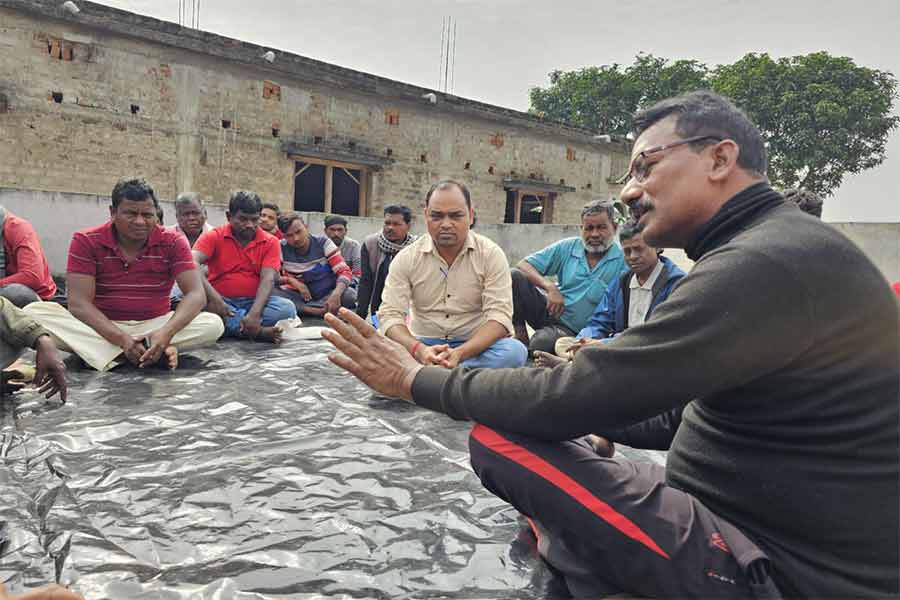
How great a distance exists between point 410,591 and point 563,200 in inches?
748

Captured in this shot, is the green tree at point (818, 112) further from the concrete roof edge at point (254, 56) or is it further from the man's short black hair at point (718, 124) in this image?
the man's short black hair at point (718, 124)

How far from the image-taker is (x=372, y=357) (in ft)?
5.65

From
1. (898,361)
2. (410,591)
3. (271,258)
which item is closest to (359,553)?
(410,591)

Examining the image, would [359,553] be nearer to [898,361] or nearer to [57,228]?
[898,361]

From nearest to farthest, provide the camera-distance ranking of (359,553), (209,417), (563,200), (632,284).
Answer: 1. (359,553)
2. (209,417)
3. (632,284)
4. (563,200)

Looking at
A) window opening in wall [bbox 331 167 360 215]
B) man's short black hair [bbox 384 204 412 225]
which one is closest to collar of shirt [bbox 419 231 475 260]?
man's short black hair [bbox 384 204 412 225]

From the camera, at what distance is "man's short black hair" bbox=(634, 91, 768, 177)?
56.4 inches

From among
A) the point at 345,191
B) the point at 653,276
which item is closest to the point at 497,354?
the point at 653,276

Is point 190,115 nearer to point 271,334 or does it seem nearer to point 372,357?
point 271,334

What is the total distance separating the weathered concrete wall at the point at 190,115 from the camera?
10.5 meters

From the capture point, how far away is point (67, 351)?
3723mm

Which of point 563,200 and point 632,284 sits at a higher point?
point 563,200

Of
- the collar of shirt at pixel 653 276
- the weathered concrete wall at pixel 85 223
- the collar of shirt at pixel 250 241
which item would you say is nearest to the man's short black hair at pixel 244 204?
the collar of shirt at pixel 250 241

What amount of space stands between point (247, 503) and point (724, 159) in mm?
1785
